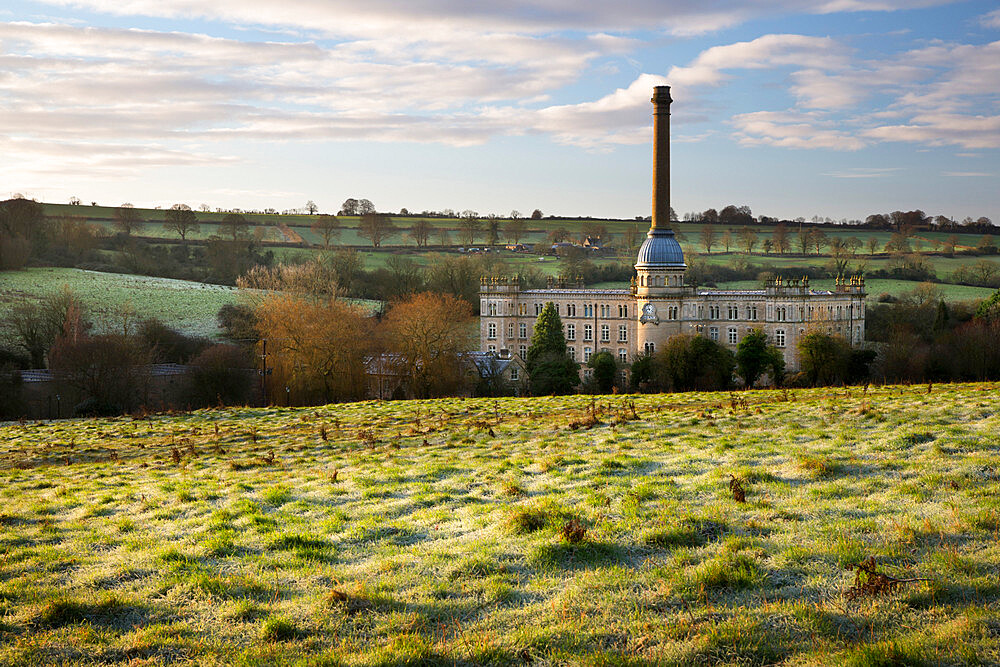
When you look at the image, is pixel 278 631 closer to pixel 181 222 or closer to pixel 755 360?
pixel 755 360

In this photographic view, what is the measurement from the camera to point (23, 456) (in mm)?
25672

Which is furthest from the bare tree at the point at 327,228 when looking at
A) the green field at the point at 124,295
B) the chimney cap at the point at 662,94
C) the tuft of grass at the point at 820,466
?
the tuft of grass at the point at 820,466

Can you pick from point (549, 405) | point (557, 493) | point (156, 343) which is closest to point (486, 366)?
point (156, 343)

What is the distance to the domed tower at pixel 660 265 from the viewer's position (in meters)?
86.6

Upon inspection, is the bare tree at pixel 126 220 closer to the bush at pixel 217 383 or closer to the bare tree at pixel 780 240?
the bush at pixel 217 383

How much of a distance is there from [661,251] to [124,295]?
6334 cm

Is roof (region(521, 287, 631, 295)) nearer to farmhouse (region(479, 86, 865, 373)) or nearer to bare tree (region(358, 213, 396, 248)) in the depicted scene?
farmhouse (region(479, 86, 865, 373))

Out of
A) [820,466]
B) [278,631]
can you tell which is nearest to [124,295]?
[820,466]

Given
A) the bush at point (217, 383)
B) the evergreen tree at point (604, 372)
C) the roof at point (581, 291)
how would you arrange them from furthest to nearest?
the roof at point (581, 291)
the evergreen tree at point (604, 372)
the bush at point (217, 383)

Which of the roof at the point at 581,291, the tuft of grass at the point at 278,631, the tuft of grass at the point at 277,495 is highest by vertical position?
the roof at the point at 581,291

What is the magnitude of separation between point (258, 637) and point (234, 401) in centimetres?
5054

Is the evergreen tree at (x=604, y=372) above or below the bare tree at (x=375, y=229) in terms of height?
below

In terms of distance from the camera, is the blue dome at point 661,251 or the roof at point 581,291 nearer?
the blue dome at point 661,251

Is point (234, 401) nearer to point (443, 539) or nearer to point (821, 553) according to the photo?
point (443, 539)
